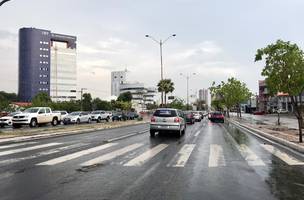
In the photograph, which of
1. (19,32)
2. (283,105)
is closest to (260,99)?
(283,105)

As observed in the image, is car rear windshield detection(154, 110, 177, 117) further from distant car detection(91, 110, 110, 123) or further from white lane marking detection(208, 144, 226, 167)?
distant car detection(91, 110, 110, 123)

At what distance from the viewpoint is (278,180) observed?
9672 millimetres

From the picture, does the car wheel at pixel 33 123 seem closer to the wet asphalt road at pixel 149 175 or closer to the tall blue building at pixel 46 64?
the wet asphalt road at pixel 149 175

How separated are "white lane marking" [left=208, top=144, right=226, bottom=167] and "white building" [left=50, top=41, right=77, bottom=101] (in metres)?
154

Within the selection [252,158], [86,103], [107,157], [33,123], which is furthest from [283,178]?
[86,103]

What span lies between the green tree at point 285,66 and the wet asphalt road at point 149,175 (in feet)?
36.5

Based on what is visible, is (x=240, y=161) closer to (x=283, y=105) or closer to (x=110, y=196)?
(x=110, y=196)

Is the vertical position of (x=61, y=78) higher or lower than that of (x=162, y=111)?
higher

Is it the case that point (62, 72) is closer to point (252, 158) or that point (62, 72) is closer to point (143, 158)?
point (143, 158)

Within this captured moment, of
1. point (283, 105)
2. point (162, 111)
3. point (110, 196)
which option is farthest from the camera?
point (283, 105)

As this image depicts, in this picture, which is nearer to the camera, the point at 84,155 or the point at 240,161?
the point at 240,161

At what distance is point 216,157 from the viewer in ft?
46.5

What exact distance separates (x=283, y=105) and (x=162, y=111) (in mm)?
122713

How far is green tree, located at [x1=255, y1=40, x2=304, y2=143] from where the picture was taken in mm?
25312
